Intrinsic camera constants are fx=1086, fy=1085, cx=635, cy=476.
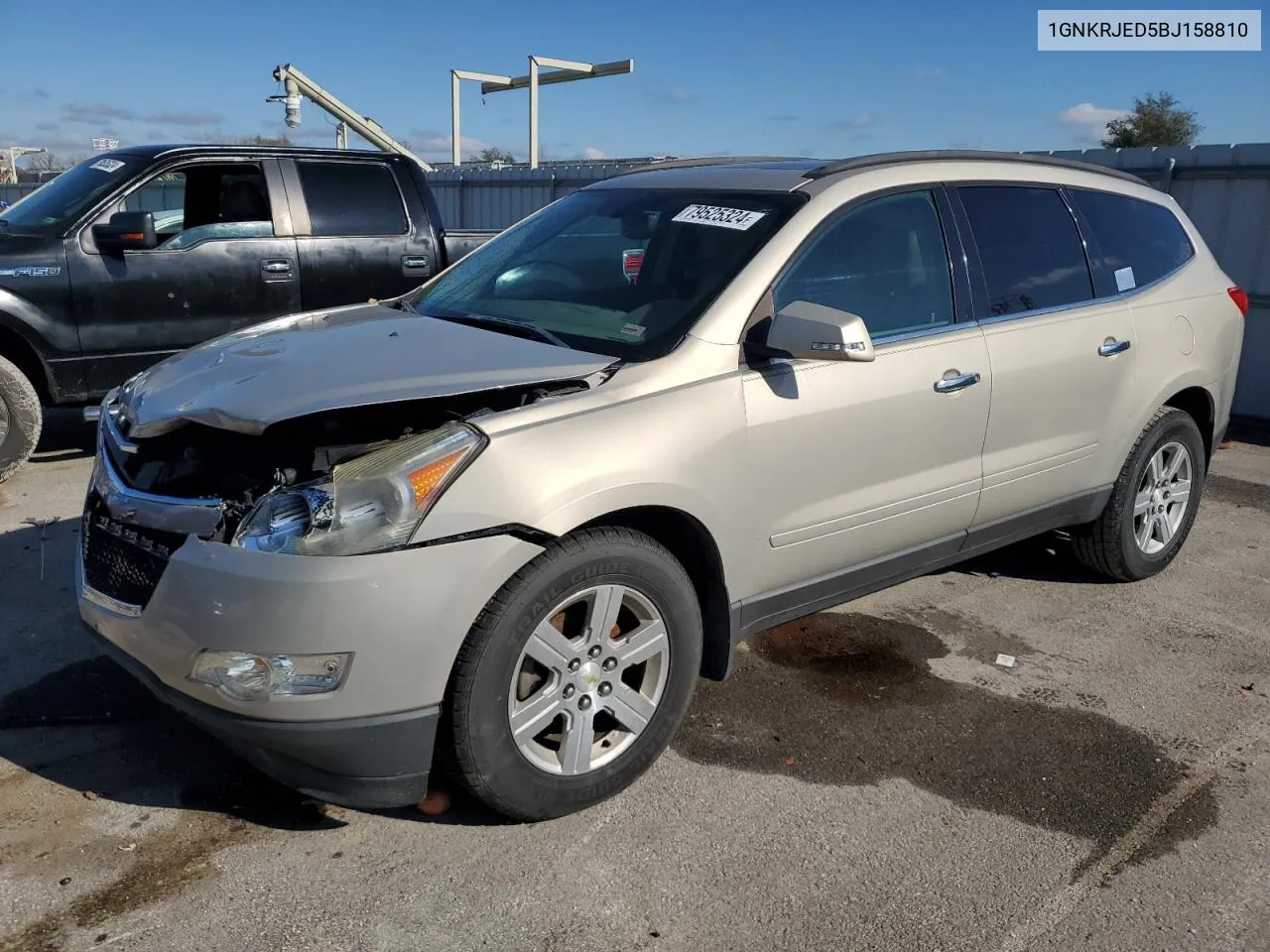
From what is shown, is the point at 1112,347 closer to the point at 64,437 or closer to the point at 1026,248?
the point at 1026,248

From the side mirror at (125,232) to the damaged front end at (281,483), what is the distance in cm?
357

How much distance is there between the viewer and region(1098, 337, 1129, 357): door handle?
4.49 metres

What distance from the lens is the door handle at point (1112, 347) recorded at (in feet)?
14.7

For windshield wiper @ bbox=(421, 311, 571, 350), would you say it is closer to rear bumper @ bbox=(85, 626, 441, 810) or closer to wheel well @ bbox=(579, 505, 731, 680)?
wheel well @ bbox=(579, 505, 731, 680)

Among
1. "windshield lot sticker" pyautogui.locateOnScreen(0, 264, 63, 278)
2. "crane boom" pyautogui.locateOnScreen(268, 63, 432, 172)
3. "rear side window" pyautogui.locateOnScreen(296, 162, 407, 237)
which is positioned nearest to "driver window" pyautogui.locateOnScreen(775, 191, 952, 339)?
"rear side window" pyautogui.locateOnScreen(296, 162, 407, 237)

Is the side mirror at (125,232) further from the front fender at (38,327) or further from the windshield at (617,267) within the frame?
the windshield at (617,267)

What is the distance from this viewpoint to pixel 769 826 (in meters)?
3.12

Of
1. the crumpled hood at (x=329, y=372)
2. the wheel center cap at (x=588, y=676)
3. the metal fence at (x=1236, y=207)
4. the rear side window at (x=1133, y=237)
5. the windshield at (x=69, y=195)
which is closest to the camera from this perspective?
the crumpled hood at (x=329, y=372)

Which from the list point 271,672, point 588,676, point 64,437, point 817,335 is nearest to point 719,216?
point 817,335

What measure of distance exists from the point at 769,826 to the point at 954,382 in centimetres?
171

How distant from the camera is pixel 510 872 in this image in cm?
288

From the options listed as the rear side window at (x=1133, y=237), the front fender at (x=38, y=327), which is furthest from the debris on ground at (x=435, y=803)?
the front fender at (x=38, y=327)

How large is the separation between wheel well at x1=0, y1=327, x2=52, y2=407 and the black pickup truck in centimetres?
1

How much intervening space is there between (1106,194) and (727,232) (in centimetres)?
220
